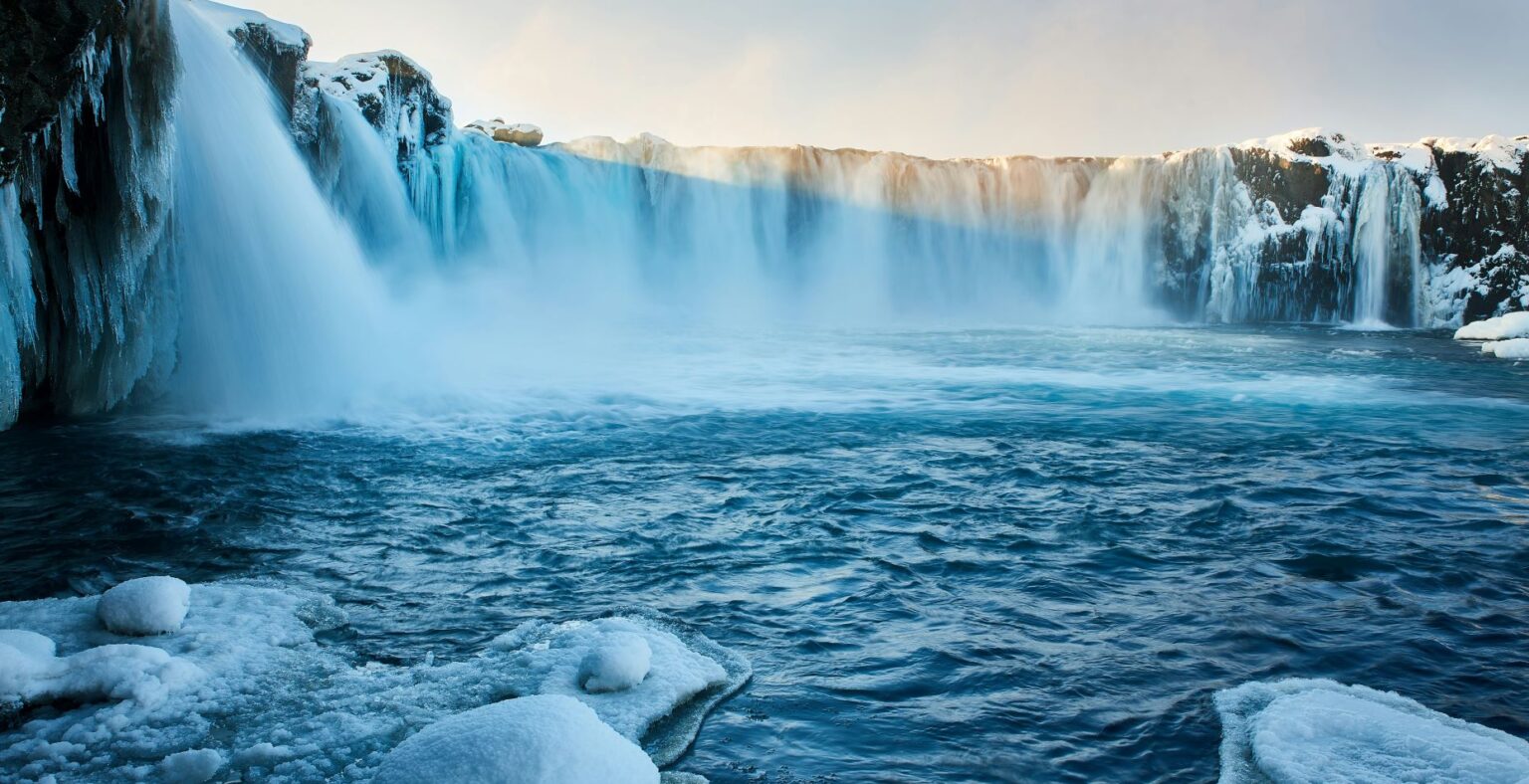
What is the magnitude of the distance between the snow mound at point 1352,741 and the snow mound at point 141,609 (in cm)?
357

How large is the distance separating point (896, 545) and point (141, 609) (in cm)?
331

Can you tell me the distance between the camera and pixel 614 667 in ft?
10.9

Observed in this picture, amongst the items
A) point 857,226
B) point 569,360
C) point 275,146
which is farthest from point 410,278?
point 857,226

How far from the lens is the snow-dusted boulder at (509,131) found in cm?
2747

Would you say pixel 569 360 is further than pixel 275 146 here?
Yes

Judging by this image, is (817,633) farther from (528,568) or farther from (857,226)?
(857,226)

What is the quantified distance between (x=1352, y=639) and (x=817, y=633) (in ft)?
6.91

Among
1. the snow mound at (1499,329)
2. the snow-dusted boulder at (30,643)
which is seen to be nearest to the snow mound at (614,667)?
the snow-dusted boulder at (30,643)

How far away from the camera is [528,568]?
4.65 metres

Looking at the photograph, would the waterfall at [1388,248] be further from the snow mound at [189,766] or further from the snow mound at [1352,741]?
the snow mound at [189,766]

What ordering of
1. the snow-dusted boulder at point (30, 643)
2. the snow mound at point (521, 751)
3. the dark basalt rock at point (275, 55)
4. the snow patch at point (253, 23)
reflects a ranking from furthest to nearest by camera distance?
1. the dark basalt rock at point (275, 55)
2. the snow patch at point (253, 23)
3. the snow-dusted boulder at point (30, 643)
4. the snow mound at point (521, 751)

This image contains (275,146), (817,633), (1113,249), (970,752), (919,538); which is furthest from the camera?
(1113,249)

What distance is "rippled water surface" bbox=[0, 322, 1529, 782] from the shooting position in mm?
3324

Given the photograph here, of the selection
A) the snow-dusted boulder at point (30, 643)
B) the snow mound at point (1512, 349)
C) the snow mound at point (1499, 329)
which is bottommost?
the snow-dusted boulder at point (30, 643)
